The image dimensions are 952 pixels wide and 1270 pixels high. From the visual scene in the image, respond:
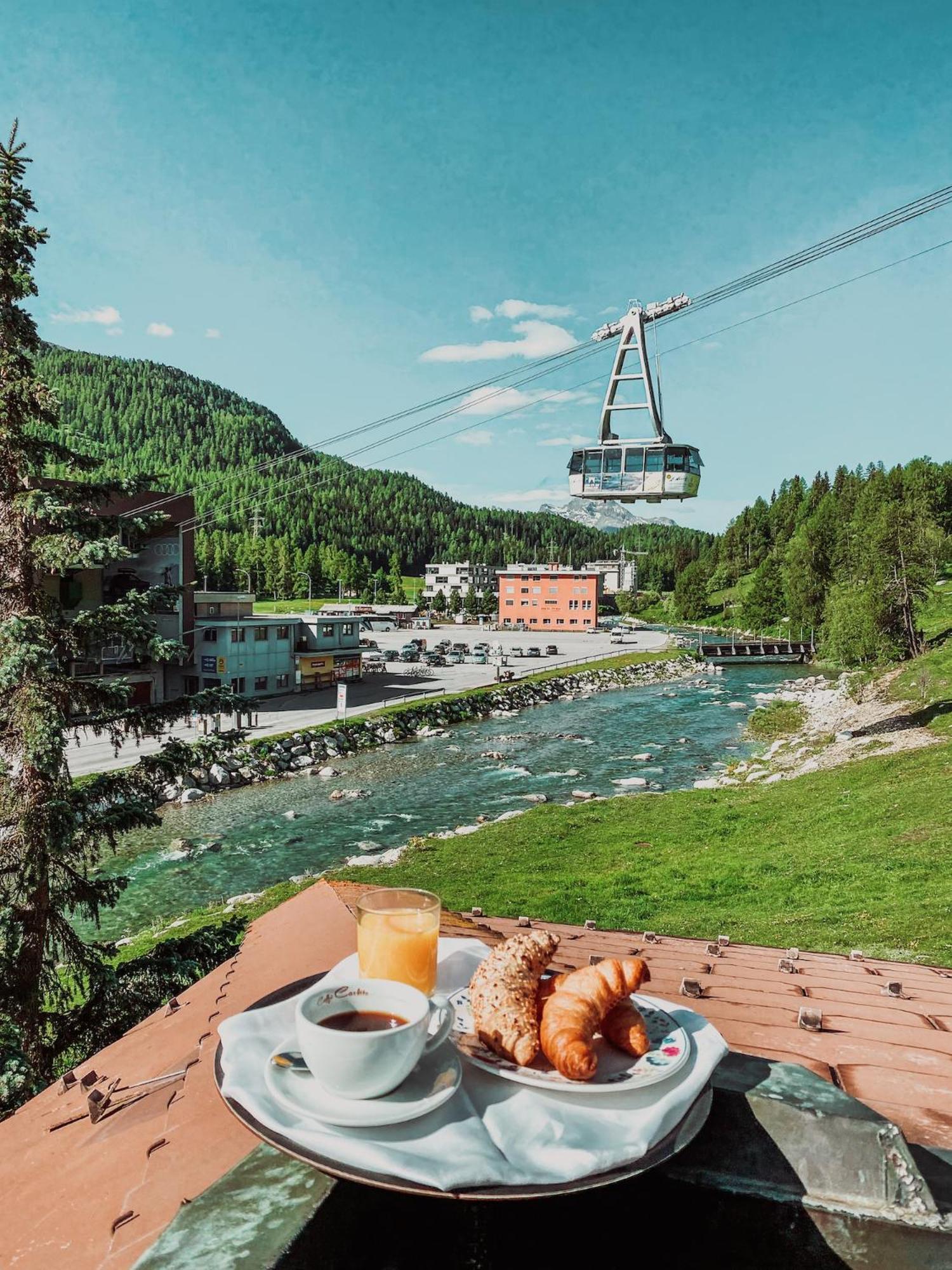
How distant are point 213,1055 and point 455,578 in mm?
155209

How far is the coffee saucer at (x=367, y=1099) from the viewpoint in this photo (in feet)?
4.19

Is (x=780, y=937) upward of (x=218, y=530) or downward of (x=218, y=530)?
downward

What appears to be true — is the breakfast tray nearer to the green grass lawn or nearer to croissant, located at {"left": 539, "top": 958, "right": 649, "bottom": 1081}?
croissant, located at {"left": 539, "top": 958, "right": 649, "bottom": 1081}

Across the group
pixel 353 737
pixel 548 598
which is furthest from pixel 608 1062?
pixel 548 598

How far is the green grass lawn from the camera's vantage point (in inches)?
355

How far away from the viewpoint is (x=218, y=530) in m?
148

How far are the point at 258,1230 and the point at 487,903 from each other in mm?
10631

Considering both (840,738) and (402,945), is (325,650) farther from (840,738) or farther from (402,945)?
(402,945)

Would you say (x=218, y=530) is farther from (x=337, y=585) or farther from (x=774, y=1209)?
(x=774, y=1209)

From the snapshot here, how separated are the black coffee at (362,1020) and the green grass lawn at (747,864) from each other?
285 inches

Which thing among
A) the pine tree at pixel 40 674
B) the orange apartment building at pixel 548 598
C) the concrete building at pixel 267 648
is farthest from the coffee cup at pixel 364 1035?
the orange apartment building at pixel 548 598

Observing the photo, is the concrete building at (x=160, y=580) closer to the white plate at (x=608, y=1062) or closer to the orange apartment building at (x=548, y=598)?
the white plate at (x=608, y=1062)

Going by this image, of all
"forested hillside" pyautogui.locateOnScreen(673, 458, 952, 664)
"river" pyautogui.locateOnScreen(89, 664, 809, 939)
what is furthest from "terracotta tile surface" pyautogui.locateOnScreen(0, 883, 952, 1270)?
"forested hillside" pyautogui.locateOnScreen(673, 458, 952, 664)

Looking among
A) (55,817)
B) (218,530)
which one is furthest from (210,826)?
(218,530)
